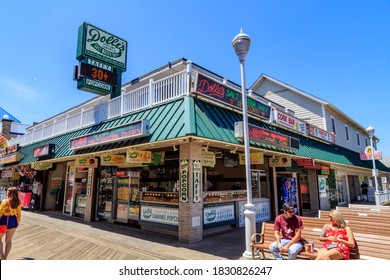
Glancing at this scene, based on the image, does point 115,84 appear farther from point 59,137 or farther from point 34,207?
point 34,207

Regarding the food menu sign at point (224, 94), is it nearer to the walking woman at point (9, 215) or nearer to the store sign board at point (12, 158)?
the walking woman at point (9, 215)

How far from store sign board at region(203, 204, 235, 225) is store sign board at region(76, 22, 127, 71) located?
915 centimetres

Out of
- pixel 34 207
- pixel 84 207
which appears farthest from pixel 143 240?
pixel 34 207

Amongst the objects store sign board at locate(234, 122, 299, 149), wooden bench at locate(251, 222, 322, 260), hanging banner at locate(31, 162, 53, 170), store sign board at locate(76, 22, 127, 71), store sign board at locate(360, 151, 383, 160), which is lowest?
wooden bench at locate(251, 222, 322, 260)

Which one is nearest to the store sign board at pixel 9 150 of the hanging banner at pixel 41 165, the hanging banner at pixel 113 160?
the hanging banner at pixel 41 165

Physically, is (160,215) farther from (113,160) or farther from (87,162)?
(87,162)

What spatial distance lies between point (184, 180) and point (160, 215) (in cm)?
214

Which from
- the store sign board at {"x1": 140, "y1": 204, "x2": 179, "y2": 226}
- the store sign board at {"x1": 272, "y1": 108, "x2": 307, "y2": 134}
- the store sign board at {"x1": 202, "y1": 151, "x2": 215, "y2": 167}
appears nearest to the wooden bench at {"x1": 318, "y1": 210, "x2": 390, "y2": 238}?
the store sign board at {"x1": 202, "y1": 151, "x2": 215, "y2": 167}

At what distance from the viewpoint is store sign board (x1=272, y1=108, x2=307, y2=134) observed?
41.3ft

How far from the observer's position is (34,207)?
16.6 metres

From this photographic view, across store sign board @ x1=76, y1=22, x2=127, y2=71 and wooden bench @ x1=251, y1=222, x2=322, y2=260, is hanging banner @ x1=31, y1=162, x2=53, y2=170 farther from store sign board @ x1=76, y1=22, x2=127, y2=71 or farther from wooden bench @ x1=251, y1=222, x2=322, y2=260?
wooden bench @ x1=251, y1=222, x2=322, y2=260

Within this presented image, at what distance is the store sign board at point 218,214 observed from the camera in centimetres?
912

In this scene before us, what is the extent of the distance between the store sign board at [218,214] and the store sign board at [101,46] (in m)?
9.15
